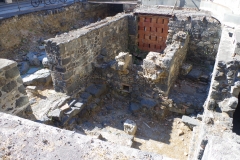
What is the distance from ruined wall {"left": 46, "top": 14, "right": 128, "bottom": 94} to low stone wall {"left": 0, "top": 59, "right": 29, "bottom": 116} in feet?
5.33

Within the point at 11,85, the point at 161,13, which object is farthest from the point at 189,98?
the point at 11,85

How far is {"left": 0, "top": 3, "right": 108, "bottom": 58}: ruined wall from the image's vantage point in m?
9.07

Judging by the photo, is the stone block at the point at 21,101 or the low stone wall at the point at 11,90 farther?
the stone block at the point at 21,101

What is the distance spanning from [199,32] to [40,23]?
7.61 m

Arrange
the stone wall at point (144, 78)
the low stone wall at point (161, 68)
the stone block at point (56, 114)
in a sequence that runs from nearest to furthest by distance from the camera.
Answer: the stone block at point (56, 114) → the low stone wall at point (161, 68) → the stone wall at point (144, 78)

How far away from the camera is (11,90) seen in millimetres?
3705

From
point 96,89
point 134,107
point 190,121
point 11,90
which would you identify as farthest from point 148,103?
point 11,90

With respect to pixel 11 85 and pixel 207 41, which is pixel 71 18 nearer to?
pixel 207 41

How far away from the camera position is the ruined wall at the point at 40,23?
29.7ft

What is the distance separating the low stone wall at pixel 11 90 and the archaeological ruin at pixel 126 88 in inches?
0.7

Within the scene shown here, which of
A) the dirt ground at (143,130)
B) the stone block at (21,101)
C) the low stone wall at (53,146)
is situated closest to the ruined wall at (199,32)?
the dirt ground at (143,130)

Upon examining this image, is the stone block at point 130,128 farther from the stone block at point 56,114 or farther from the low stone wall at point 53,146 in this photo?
the low stone wall at point 53,146

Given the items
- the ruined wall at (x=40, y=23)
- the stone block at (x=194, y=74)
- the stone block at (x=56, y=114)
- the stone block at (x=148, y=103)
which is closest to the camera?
the stone block at (x=56, y=114)

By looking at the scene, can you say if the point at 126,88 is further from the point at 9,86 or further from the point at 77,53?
the point at 9,86
